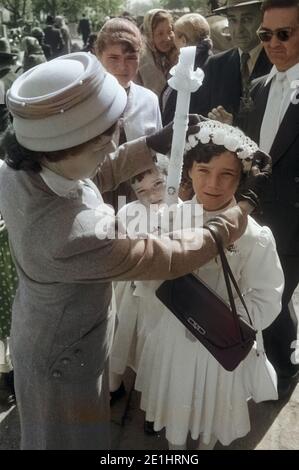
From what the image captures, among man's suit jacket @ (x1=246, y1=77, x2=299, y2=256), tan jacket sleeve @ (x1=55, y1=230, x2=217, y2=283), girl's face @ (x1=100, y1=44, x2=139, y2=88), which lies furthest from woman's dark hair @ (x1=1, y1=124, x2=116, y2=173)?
girl's face @ (x1=100, y1=44, x2=139, y2=88)

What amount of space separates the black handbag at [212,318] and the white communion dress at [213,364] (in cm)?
20

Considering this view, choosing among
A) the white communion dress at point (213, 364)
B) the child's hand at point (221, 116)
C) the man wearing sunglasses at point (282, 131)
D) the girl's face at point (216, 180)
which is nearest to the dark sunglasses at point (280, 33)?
the man wearing sunglasses at point (282, 131)

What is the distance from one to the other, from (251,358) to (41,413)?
86cm

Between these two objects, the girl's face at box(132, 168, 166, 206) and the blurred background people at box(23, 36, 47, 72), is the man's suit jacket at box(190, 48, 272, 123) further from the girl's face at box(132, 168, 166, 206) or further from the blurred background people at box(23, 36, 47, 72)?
the blurred background people at box(23, 36, 47, 72)

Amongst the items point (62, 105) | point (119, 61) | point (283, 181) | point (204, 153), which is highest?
point (62, 105)

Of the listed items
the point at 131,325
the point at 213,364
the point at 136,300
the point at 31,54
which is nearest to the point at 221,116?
the point at 136,300

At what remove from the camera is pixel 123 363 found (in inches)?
85.6

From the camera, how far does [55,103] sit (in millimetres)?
1191

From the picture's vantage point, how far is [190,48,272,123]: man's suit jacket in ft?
9.01

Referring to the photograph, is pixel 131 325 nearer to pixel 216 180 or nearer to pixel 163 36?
pixel 216 180

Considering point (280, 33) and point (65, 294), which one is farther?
point (280, 33)

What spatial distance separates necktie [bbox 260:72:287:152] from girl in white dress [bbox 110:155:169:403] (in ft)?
1.79

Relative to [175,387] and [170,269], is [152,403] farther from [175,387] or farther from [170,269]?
[170,269]

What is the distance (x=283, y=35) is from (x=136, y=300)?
1.40 m
